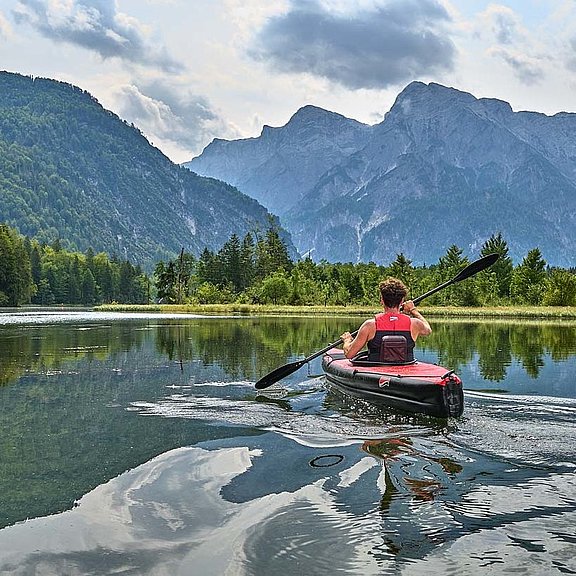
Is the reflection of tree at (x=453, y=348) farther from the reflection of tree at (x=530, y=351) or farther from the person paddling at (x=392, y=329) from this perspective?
the person paddling at (x=392, y=329)

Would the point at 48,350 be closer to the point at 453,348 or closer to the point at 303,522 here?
the point at 453,348

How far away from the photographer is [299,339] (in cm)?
3272

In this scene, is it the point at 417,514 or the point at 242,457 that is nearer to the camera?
the point at 417,514

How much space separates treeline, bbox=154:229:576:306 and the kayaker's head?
67190 millimetres

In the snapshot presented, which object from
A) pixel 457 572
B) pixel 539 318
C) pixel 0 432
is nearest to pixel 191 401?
pixel 0 432

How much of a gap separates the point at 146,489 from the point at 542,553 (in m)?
4.26

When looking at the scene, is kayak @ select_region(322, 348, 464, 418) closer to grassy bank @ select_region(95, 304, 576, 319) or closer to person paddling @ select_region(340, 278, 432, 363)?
person paddling @ select_region(340, 278, 432, 363)

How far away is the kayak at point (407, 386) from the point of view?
36.8 ft

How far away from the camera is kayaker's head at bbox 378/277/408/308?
42.2 ft

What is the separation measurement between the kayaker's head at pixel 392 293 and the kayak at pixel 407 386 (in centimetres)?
122

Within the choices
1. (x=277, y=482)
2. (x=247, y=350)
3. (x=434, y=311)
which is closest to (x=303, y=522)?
(x=277, y=482)

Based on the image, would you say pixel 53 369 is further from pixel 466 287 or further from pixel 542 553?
pixel 466 287

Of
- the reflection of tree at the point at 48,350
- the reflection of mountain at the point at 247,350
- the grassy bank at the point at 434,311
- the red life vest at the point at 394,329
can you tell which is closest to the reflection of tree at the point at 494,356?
the reflection of mountain at the point at 247,350

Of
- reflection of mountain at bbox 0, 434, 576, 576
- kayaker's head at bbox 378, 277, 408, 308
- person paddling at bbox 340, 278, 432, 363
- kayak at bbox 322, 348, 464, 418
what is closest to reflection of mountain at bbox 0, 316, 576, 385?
kayak at bbox 322, 348, 464, 418
